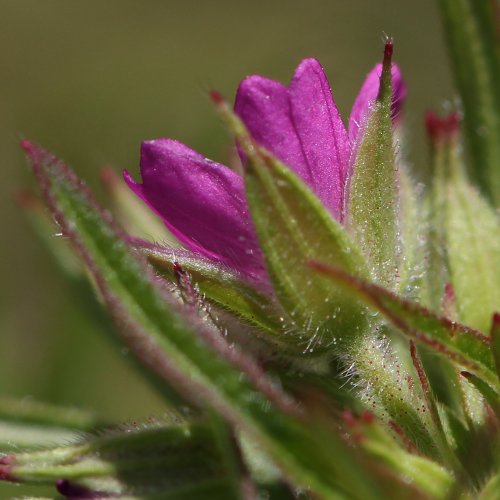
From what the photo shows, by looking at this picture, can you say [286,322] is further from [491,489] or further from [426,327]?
[491,489]

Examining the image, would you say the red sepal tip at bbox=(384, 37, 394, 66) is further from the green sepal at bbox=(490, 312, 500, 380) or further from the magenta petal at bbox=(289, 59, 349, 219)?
the green sepal at bbox=(490, 312, 500, 380)

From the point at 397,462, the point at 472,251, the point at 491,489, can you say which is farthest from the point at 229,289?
the point at 472,251

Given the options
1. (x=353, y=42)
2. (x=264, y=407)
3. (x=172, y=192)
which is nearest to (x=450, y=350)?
(x=264, y=407)

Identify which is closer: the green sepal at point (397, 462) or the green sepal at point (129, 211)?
the green sepal at point (397, 462)

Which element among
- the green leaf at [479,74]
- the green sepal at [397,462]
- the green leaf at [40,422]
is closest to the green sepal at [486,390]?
the green sepal at [397,462]

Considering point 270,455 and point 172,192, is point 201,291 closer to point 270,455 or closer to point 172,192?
point 172,192

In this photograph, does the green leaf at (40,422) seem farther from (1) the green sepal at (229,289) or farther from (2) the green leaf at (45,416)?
(1) the green sepal at (229,289)
